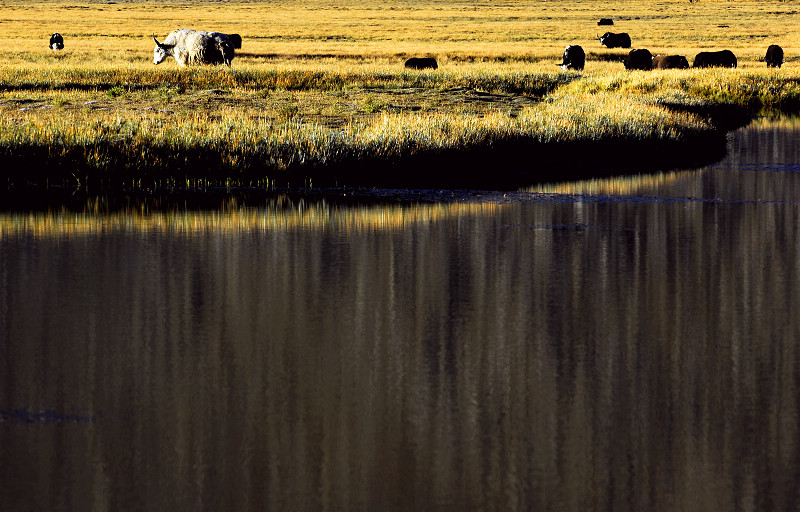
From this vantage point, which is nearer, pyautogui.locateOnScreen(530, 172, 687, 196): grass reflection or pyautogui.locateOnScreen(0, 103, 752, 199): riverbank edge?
pyautogui.locateOnScreen(530, 172, 687, 196): grass reflection

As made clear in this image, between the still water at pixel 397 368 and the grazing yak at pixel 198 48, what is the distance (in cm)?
3969

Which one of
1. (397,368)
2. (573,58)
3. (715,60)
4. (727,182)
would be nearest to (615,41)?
(573,58)

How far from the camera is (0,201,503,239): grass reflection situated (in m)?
15.9

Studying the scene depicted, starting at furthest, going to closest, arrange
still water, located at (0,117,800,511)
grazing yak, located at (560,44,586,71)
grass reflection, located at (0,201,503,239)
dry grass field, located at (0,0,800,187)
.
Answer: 1. grazing yak, located at (560,44,586,71)
2. dry grass field, located at (0,0,800,187)
3. grass reflection, located at (0,201,503,239)
4. still water, located at (0,117,800,511)

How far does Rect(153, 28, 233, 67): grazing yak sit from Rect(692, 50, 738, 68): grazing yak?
20127 mm

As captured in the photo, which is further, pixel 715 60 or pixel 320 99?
pixel 715 60

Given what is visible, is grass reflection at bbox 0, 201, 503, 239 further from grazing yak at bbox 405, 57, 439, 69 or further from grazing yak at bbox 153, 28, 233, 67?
grazing yak at bbox 405, 57, 439, 69

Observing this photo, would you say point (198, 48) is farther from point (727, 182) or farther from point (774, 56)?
point (727, 182)

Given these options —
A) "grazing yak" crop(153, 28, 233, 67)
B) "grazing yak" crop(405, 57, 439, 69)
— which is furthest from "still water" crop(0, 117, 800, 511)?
"grazing yak" crop(405, 57, 439, 69)

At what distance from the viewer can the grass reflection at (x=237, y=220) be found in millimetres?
15859

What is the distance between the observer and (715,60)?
5666cm

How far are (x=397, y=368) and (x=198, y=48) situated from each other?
4793cm

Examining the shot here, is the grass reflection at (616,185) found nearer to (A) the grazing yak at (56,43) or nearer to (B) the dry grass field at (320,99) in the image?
(B) the dry grass field at (320,99)

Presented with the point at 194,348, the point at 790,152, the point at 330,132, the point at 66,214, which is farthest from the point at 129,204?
the point at 790,152
